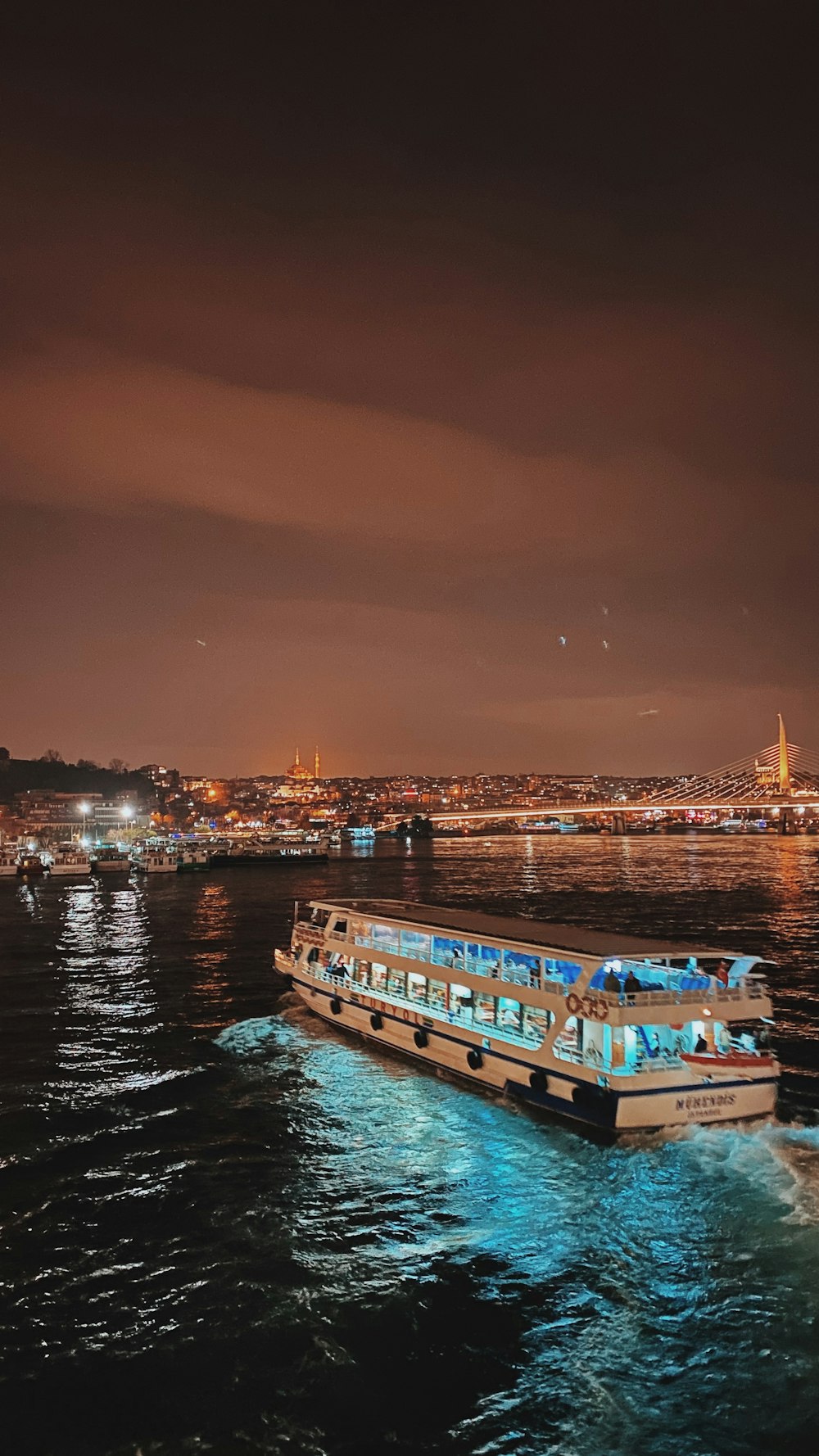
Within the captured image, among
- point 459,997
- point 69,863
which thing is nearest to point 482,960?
point 459,997

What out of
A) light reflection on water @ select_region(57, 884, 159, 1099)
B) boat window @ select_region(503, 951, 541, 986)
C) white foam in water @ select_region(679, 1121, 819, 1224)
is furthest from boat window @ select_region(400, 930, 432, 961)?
white foam in water @ select_region(679, 1121, 819, 1224)

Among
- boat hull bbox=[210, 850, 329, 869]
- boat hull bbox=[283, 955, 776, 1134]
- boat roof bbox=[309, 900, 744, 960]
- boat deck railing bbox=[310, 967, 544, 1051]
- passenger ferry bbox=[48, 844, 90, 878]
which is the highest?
boat roof bbox=[309, 900, 744, 960]

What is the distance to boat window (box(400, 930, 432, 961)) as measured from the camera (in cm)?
2331

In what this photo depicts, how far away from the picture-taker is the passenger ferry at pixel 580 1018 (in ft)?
54.1

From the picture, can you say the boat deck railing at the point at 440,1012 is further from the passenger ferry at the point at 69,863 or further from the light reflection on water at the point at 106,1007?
the passenger ferry at the point at 69,863

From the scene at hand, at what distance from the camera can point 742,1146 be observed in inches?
629

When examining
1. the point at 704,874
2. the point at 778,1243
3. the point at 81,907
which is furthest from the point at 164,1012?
the point at 704,874

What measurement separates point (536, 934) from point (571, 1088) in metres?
4.91

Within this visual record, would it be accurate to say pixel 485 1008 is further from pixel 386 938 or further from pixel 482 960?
pixel 386 938

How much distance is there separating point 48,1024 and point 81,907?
38715 mm

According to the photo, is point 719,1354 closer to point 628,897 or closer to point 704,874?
point 628,897

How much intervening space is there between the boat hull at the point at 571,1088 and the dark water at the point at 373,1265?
0.38 meters

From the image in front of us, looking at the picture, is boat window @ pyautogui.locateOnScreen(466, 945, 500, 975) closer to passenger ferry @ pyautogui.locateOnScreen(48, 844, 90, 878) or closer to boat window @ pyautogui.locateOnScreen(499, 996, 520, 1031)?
boat window @ pyautogui.locateOnScreen(499, 996, 520, 1031)

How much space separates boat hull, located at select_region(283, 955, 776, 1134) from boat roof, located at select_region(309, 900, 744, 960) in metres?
Answer: 2.29
